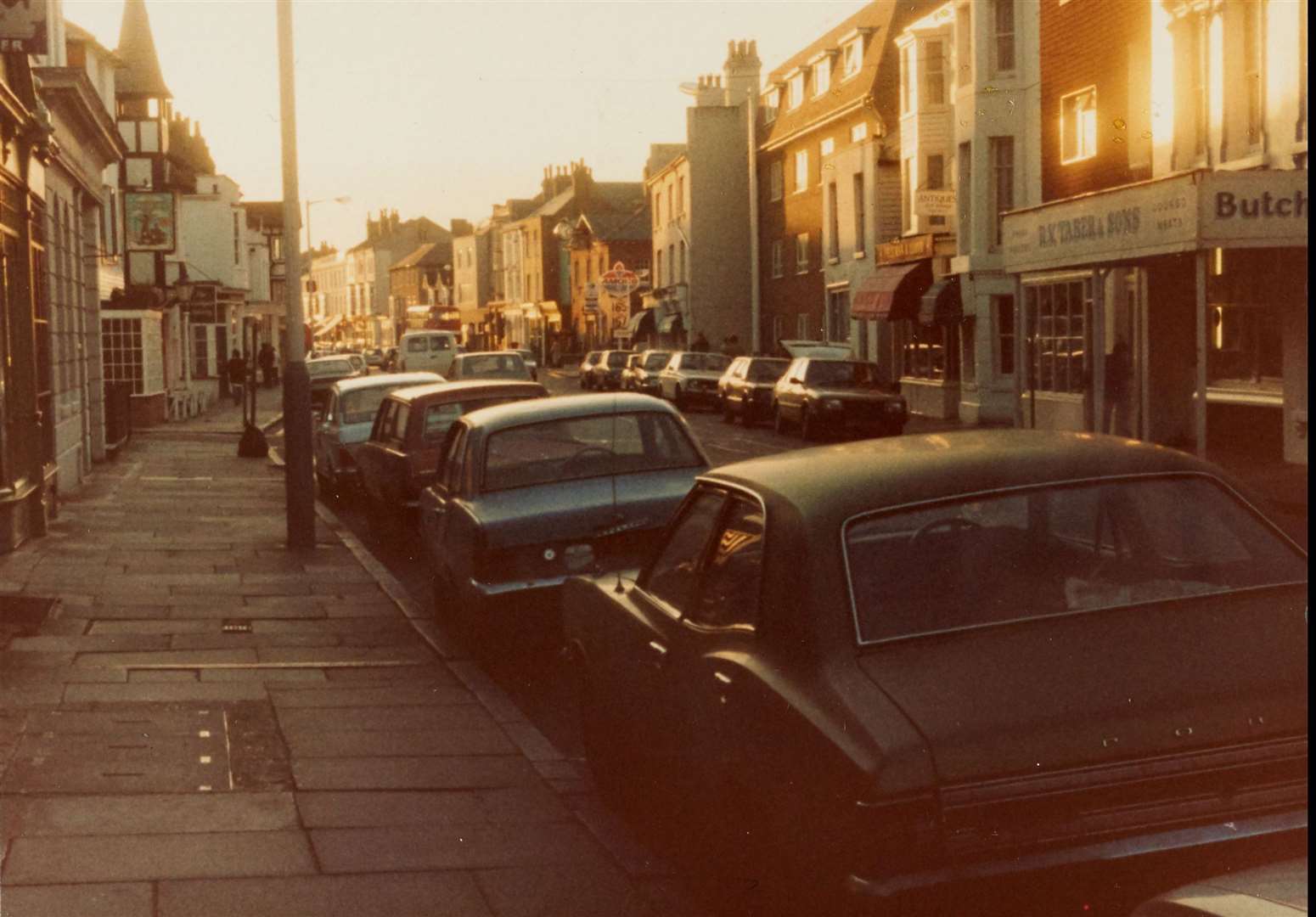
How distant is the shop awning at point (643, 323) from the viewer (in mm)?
77000

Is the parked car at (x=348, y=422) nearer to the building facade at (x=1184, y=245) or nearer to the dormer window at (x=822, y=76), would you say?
the building facade at (x=1184, y=245)

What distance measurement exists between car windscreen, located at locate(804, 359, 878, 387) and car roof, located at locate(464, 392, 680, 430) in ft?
69.3

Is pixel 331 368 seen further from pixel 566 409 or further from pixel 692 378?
pixel 566 409

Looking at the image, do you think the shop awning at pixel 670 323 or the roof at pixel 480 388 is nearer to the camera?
the roof at pixel 480 388

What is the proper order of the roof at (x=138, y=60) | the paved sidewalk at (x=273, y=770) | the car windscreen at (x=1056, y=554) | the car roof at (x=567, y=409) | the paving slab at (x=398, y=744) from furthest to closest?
the roof at (x=138, y=60) < the car roof at (x=567, y=409) < the paving slab at (x=398, y=744) < the paved sidewalk at (x=273, y=770) < the car windscreen at (x=1056, y=554)

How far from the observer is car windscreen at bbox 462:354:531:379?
3753 cm

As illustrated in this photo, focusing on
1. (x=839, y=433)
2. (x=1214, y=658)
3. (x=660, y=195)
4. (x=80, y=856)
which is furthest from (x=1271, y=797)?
(x=660, y=195)

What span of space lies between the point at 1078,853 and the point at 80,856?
3.48 meters

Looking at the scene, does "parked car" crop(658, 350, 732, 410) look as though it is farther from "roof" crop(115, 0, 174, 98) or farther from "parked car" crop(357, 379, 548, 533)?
"parked car" crop(357, 379, 548, 533)

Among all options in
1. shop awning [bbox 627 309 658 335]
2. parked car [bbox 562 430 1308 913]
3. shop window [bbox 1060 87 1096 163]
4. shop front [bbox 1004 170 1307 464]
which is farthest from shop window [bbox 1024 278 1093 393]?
shop awning [bbox 627 309 658 335]

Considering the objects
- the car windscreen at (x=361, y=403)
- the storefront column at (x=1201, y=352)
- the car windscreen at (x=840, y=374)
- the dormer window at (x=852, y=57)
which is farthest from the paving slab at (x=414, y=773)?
the dormer window at (x=852, y=57)

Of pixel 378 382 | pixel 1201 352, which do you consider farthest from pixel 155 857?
pixel 378 382

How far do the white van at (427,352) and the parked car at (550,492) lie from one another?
43.6 meters

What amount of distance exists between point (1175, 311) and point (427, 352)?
3218 centimetres
